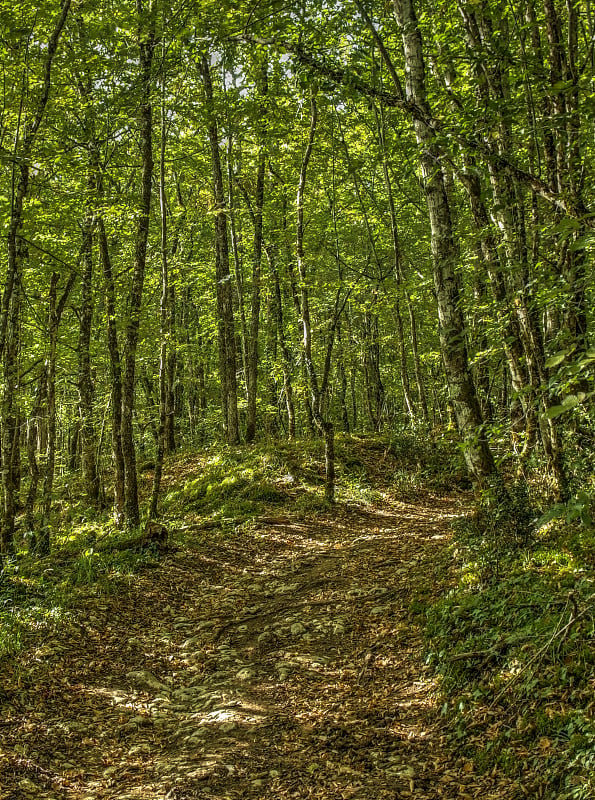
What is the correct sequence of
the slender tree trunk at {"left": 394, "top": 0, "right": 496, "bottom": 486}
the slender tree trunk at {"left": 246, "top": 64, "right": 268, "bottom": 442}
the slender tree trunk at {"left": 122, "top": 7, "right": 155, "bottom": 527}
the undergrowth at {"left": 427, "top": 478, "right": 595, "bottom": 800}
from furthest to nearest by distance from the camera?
1. the slender tree trunk at {"left": 246, "top": 64, "right": 268, "bottom": 442}
2. the slender tree trunk at {"left": 122, "top": 7, "right": 155, "bottom": 527}
3. the slender tree trunk at {"left": 394, "top": 0, "right": 496, "bottom": 486}
4. the undergrowth at {"left": 427, "top": 478, "right": 595, "bottom": 800}

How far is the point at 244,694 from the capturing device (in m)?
5.88

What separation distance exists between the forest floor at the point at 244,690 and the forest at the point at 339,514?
0.10 feet

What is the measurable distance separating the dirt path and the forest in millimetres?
29

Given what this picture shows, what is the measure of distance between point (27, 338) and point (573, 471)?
12.7 metres

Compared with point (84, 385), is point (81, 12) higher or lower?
higher

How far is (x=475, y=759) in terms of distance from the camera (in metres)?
4.19

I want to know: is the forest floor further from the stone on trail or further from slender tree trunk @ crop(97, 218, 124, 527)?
slender tree trunk @ crop(97, 218, 124, 527)

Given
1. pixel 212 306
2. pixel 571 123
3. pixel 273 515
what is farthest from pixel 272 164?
pixel 571 123

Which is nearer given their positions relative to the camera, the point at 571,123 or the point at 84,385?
the point at 571,123

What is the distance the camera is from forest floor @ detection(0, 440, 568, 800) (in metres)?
4.52

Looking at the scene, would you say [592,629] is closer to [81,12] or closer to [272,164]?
[81,12]

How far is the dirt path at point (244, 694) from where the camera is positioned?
14.8 feet

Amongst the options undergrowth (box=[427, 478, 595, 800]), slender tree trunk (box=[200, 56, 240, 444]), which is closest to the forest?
undergrowth (box=[427, 478, 595, 800])

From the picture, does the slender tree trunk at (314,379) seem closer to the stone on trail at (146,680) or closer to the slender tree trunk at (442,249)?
the slender tree trunk at (442,249)
